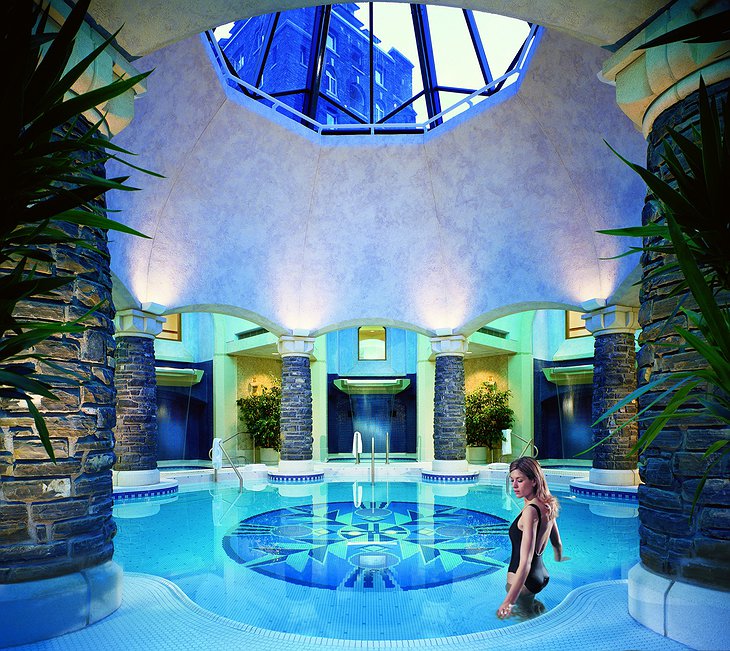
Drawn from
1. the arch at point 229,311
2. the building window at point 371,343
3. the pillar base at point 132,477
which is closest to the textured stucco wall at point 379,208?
the arch at point 229,311

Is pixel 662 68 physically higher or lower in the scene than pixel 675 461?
higher

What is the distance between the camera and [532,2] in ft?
13.2

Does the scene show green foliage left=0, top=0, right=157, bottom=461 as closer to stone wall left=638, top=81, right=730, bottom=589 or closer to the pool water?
stone wall left=638, top=81, right=730, bottom=589

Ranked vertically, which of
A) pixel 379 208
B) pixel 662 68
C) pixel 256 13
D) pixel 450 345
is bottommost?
pixel 450 345

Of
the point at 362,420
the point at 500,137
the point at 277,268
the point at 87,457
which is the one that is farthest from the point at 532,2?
the point at 362,420

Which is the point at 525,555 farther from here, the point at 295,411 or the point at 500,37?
the point at 295,411

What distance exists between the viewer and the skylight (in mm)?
10156

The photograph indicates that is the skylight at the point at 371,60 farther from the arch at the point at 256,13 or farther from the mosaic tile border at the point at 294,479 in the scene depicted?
the mosaic tile border at the point at 294,479

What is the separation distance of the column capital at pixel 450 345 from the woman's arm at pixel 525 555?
9.72m

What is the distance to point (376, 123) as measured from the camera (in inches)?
473

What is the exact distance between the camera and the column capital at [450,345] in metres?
13.3

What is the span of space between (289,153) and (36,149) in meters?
10.5

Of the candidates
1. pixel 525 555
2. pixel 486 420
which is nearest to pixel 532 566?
pixel 525 555

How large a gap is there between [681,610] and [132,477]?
9689 mm
